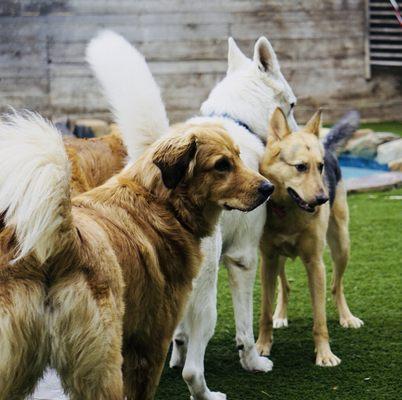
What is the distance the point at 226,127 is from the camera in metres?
4.50

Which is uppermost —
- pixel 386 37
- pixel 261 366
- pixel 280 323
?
pixel 261 366

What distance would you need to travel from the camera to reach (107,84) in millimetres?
4008

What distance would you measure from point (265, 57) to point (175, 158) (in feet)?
5.88

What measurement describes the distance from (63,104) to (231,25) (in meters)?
2.94

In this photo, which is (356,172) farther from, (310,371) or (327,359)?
(310,371)

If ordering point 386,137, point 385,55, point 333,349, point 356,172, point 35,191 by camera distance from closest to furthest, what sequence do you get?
point 35,191, point 333,349, point 356,172, point 386,137, point 385,55

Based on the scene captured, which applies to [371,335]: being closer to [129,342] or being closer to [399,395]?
[399,395]

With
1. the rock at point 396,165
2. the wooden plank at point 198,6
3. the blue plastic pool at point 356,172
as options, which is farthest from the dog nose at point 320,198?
the wooden plank at point 198,6

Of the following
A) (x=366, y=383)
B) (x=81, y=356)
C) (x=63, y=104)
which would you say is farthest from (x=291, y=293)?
(x=63, y=104)

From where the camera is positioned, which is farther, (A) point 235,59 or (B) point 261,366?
(A) point 235,59

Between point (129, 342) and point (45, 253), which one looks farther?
point (129, 342)

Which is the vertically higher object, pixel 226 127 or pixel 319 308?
pixel 226 127

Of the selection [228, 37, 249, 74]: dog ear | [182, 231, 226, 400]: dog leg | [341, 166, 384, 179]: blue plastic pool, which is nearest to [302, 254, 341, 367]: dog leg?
[182, 231, 226, 400]: dog leg

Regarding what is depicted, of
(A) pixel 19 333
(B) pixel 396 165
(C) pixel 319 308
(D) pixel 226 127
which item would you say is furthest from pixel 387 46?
(A) pixel 19 333
